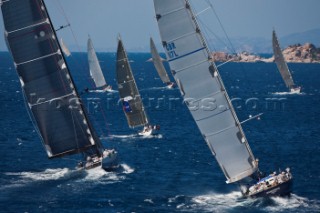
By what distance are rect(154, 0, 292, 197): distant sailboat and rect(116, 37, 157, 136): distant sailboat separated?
38835mm

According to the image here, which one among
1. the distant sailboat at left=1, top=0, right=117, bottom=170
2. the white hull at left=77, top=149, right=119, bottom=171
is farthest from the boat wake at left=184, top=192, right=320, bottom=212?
the distant sailboat at left=1, top=0, right=117, bottom=170

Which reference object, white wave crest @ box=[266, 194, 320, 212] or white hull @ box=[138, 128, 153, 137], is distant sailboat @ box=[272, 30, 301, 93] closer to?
white hull @ box=[138, 128, 153, 137]

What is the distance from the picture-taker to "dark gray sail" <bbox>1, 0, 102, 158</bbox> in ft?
183

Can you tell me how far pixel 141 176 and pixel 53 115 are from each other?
1199 centimetres

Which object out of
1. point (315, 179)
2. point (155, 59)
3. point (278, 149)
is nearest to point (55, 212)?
point (315, 179)

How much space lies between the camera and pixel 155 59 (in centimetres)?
15225

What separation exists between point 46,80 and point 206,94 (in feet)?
63.4

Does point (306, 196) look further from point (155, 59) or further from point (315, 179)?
point (155, 59)

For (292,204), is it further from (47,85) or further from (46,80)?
(46,80)

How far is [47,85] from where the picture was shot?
2267 inches

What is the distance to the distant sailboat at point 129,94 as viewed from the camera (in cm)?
8788

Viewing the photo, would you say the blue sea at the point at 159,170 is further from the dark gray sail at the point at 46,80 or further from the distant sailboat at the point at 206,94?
the dark gray sail at the point at 46,80

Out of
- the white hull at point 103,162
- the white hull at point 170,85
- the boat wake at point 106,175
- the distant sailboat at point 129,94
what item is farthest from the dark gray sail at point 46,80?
the white hull at point 170,85

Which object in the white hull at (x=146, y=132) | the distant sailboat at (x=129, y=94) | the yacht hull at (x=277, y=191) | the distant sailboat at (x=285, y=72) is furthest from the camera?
the distant sailboat at (x=285, y=72)
